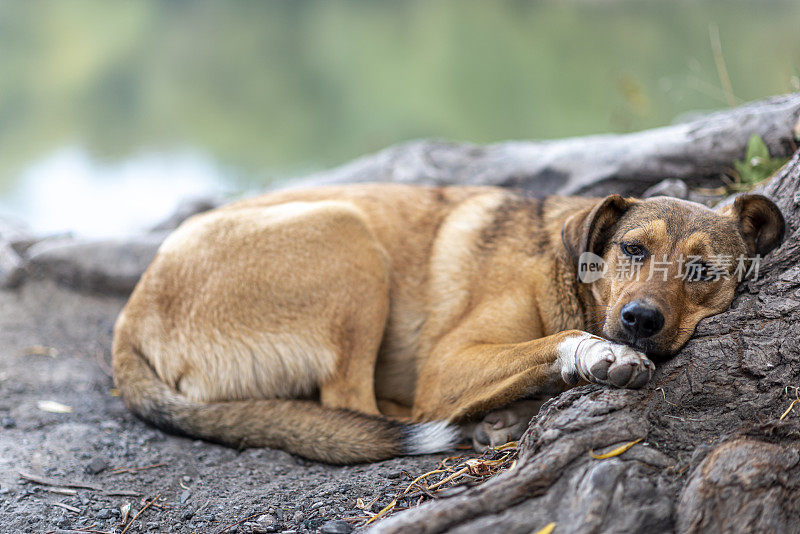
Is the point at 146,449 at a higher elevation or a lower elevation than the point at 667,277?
lower

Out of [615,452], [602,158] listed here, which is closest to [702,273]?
[615,452]

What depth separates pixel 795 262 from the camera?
8.37 ft

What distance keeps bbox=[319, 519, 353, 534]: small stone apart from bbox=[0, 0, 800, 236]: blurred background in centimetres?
835

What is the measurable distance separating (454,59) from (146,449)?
702 inches

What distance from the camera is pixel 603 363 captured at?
2.41m

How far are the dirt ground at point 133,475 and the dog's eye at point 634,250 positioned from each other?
1.32 meters

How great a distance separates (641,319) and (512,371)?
70 centimetres

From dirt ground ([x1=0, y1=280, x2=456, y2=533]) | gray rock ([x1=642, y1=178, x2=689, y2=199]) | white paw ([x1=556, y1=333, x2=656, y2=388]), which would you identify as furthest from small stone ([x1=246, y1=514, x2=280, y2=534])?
gray rock ([x1=642, y1=178, x2=689, y2=199])

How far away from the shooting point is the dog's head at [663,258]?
257 centimetres

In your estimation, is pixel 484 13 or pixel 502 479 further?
pixel 484 13

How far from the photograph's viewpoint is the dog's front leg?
94.3 inches

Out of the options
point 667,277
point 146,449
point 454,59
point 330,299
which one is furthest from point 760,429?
point 454,59

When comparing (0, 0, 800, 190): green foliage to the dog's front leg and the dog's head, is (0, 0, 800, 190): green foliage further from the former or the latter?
the dog's front leg

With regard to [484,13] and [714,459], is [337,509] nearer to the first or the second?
[714,459]
